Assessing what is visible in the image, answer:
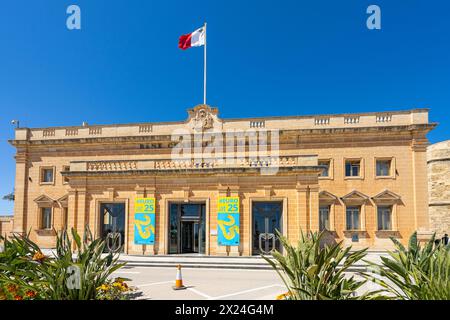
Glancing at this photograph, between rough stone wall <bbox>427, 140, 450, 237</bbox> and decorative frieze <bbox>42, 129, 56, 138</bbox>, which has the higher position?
decorative frieze <bbox>42, 129, 56, 138</bbox>

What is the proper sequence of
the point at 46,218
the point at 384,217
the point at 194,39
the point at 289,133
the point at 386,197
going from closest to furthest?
the point at 386,197 → the point at 384,217 → the point at 289,133 → the point at 194,39 → the point at 46,218

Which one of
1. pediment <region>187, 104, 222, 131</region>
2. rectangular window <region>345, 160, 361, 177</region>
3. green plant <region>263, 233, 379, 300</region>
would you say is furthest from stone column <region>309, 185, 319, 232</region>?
green plant <region>263, 233, 379, 300</region>

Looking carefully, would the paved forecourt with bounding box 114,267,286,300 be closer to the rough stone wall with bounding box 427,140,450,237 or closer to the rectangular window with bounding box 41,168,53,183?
the rectangular window with bounding box 41,168,53,183

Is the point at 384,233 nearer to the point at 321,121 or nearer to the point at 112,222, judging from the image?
the point at 321,121

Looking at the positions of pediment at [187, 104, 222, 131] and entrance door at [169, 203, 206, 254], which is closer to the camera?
entrance door at [169, 203, 206, 254]

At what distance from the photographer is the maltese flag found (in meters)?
23.4

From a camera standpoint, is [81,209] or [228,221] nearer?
[228,221]

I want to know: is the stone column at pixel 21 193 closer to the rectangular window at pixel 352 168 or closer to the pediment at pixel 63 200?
the pediment at pixel 63 200

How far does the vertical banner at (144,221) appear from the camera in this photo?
733 inches

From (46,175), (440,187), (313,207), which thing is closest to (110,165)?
(46,175)

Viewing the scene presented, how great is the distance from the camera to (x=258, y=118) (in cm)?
2247

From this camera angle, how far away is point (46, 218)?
2442 centimetres

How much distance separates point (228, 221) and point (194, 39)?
1385 cm

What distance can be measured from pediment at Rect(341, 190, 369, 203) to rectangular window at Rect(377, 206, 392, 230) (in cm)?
132
